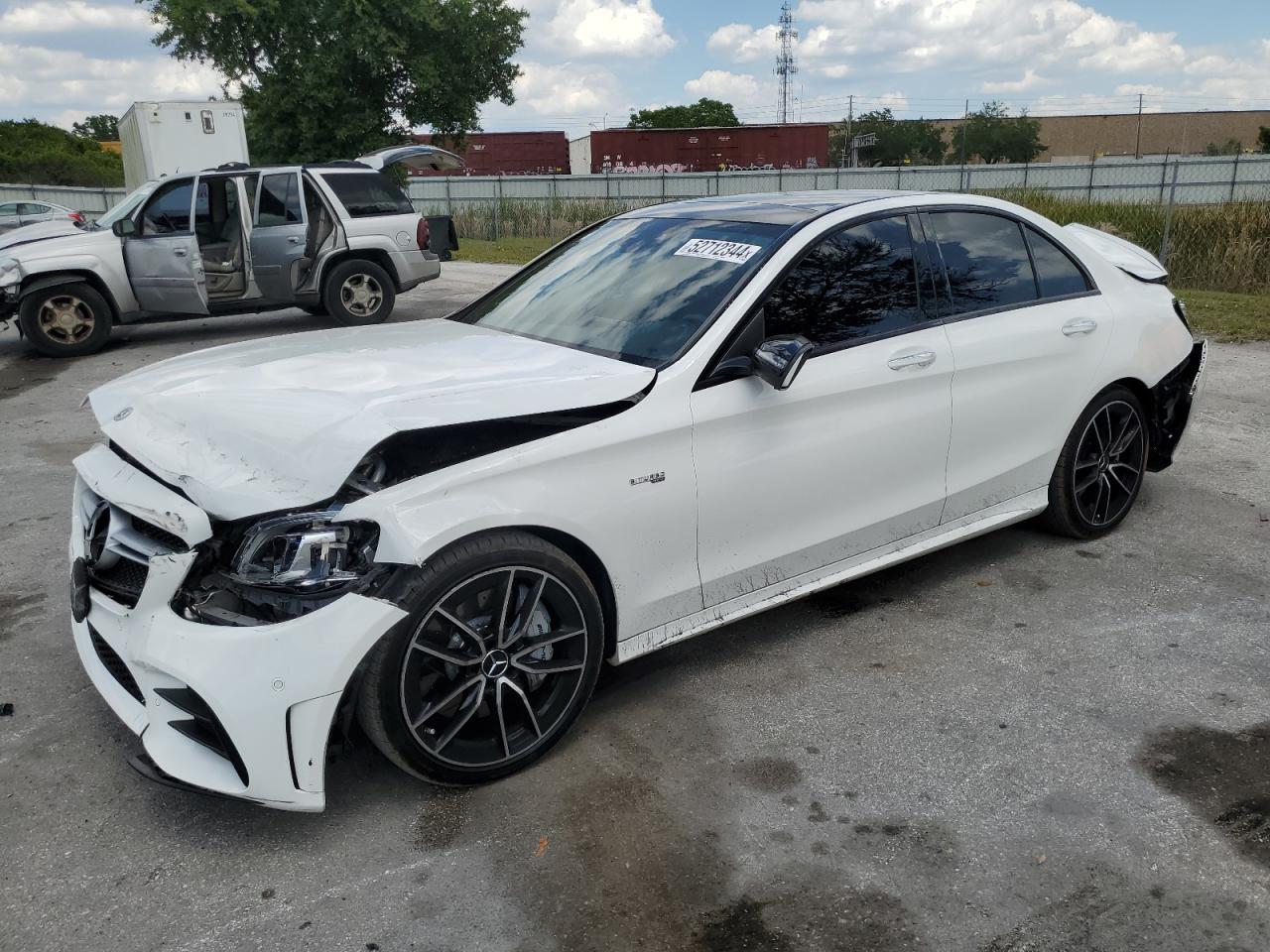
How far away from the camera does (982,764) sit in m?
3.22

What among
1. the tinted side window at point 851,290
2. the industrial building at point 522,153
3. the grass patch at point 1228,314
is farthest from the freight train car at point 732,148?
the tinted side window at point 851,290

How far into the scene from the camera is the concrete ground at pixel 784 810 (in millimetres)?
2559

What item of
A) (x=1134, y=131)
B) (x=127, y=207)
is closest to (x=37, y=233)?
(x=127, y=207)

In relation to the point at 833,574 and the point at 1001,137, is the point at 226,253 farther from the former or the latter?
the point at 1001,137

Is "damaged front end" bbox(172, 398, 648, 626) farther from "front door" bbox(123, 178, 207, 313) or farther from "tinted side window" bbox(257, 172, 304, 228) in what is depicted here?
"tinted side window" bbox(257, 172, 304, 228)

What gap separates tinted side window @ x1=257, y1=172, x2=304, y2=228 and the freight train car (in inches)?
1635

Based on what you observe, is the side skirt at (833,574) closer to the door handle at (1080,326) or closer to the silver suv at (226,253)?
the door handle at (1080,326)

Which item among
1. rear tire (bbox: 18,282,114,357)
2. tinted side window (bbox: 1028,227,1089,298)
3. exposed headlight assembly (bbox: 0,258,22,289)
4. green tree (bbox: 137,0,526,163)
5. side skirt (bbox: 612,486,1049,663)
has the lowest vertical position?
side skirt (bbox: 612,486,1049,663)

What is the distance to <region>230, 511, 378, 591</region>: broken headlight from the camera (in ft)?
9.04

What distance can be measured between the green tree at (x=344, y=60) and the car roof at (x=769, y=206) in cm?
2737

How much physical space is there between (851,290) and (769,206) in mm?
581

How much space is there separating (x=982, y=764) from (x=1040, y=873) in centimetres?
53

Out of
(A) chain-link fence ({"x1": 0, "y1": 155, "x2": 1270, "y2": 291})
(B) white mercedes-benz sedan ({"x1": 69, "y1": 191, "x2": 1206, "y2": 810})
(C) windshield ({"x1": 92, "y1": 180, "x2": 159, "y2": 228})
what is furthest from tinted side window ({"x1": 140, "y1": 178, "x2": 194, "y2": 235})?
(A) chain-link fence ({"x1": 0, "y1": 155, "x2": 1270, "y2": 291})

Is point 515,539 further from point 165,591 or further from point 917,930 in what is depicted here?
point 917,930
